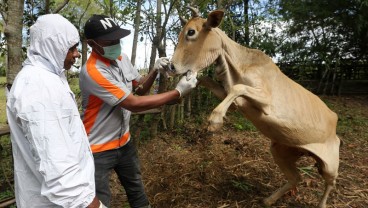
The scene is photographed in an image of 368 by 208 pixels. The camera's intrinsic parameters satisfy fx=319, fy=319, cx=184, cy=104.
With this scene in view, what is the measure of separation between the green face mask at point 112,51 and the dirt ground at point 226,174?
198 cm

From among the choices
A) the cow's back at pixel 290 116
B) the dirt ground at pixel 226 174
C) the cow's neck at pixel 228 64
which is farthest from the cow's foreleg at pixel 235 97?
the dirt ground at pixel 226 174

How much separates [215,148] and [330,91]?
23.3 ft

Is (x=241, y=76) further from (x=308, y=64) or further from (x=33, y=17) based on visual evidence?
(x=308, y=64)

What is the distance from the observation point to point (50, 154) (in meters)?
1.57

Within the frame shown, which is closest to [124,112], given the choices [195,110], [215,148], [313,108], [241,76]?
[241,76]

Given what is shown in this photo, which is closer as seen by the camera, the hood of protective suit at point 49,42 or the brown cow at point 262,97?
the hood of protective suit at point 49,42

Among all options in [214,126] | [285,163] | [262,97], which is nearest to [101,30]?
[214,126]

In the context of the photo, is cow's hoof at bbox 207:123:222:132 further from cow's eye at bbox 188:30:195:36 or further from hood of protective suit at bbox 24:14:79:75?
hood of protective suit at bbox 24:14:79:75

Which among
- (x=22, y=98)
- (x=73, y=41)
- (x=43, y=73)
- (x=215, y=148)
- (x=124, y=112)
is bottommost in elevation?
(x=215, y=148)

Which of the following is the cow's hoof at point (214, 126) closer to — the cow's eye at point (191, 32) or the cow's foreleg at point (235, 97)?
the cow's foreleg at point (235, 97)

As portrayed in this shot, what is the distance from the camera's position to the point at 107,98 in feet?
8.43

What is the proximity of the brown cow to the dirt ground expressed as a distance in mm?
453

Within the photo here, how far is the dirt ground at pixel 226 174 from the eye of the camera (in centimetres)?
406

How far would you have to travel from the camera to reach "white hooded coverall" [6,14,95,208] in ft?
5.19
